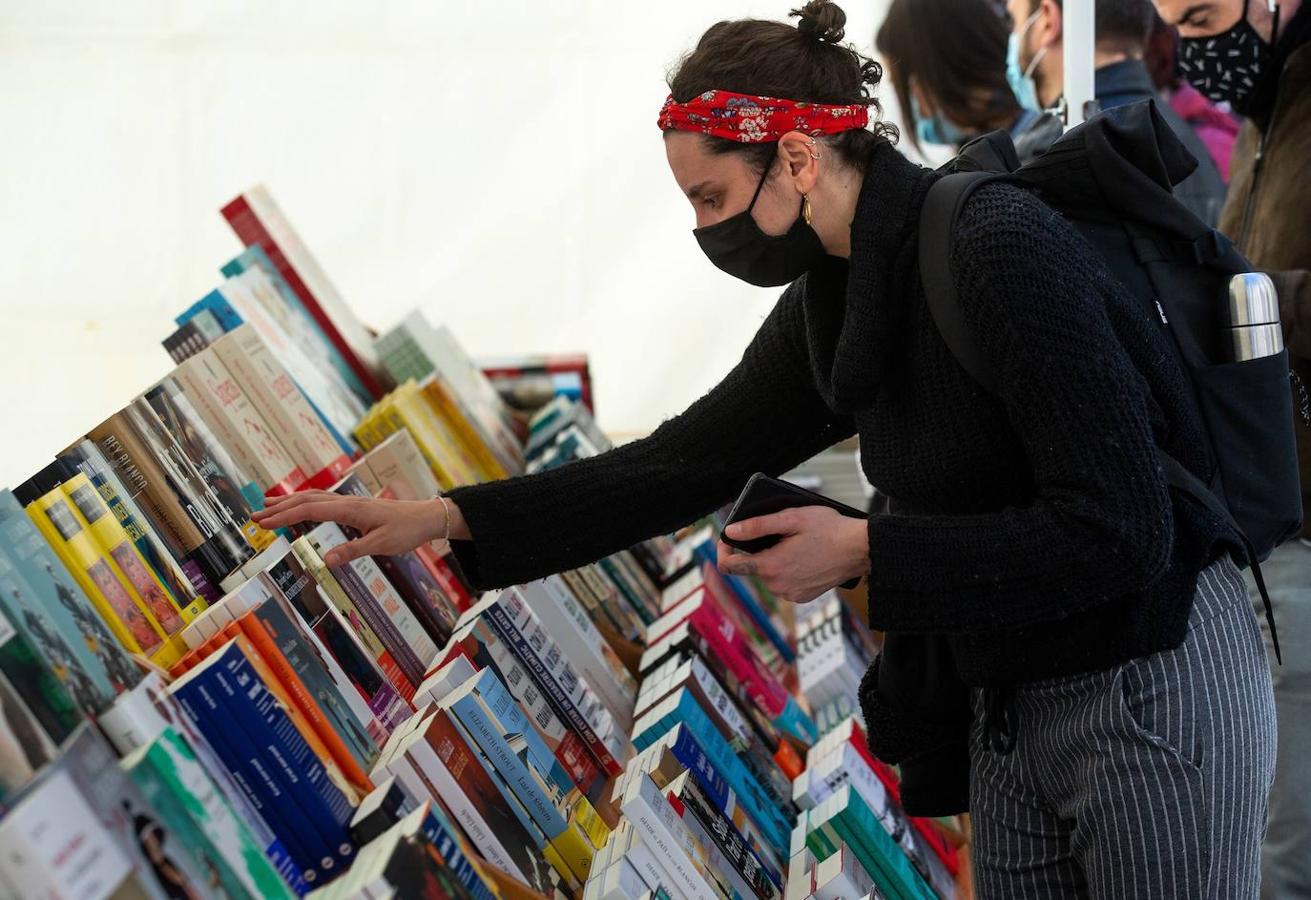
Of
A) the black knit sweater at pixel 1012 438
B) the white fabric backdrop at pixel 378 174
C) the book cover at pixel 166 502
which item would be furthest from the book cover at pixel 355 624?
the white fabric backdrop at pixel 378 174

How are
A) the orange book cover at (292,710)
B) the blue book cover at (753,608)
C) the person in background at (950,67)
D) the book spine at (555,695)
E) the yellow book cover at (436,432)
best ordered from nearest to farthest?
the orange book cover at (292,710) → the book spine at (555,695) → the yellow book cover at (436,432) → the blue book cover at (753,608) → the person in background at (950,67)

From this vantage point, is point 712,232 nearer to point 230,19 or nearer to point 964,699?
point 964,699

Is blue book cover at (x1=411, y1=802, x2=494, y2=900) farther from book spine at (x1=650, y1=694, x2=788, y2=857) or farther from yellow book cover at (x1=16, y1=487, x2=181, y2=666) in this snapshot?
book spine at (x1=650, y1=694, x2=788, y2=857)

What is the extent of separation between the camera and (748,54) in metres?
1.35

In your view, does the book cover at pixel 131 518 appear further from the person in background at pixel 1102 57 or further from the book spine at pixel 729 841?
the person in background at pixel 1102 57

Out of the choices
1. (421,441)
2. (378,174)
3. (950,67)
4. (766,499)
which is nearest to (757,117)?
(766,499)

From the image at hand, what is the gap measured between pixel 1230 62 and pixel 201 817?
2.01 metres

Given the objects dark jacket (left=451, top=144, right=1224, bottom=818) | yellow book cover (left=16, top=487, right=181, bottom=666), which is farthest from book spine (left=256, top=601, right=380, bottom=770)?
dark jacket (left=451, top=144, right=1224, bottom=818)

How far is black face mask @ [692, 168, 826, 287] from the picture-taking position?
1.38 meters

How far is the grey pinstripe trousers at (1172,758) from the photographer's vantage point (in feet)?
4.09

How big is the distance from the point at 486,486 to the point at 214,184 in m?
3.09

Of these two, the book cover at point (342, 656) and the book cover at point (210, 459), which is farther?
the book cover at point (210, 459)

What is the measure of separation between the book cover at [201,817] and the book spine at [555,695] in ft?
2.26

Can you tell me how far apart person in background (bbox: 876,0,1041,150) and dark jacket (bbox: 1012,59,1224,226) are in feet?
1.04
